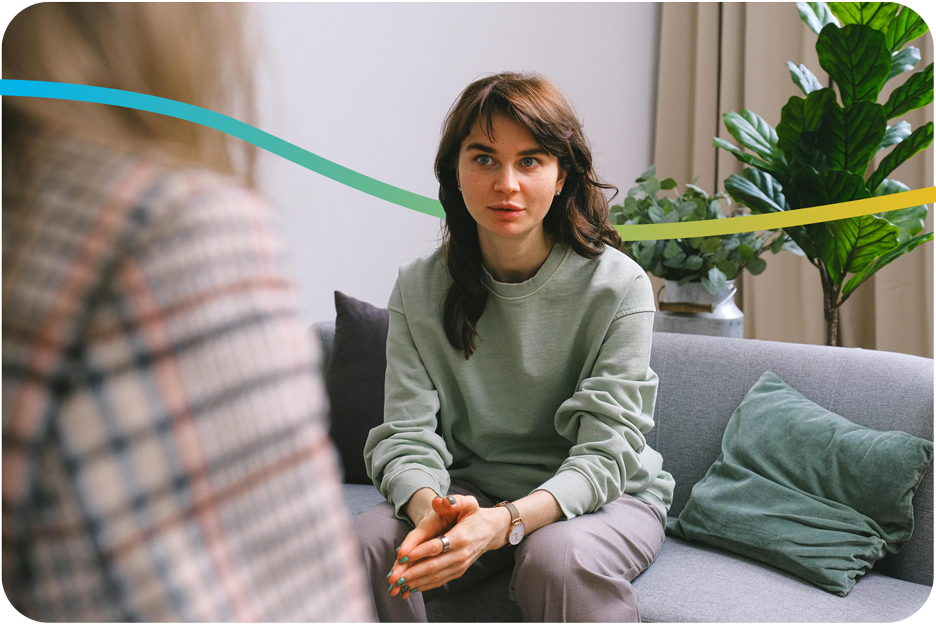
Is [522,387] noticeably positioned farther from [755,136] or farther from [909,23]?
[909,23]

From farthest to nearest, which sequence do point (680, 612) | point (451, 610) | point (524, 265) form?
point (524, 265) → point (451, 610) → point (680, 612)

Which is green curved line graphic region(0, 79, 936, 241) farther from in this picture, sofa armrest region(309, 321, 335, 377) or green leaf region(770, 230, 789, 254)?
sofa armrest region(309, 321, 335, 377)

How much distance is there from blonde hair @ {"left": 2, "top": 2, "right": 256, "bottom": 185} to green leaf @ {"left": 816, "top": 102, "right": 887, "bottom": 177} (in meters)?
1.78

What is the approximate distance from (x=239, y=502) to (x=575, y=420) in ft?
3.33

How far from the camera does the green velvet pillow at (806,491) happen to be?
1258 millimetres

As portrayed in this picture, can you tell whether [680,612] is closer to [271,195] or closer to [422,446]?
[422,446]

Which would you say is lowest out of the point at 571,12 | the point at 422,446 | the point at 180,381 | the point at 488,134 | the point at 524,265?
the point at 422,446

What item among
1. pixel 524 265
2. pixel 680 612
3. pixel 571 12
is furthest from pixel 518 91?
pixel 571 12

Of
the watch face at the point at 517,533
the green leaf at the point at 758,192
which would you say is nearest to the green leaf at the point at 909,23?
the green leaf at the point at 758,192

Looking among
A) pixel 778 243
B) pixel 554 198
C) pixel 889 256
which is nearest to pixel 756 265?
pixel 778 243

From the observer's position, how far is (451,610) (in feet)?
4.21

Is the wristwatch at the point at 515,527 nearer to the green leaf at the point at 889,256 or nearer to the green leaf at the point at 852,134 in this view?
the green leaf at the point at 889,256

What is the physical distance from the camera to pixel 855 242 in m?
1.76

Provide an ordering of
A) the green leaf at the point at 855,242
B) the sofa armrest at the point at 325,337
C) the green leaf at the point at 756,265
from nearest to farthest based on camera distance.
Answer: the green leaf at the point at 855,242 < the green leaf at the point at 756,265 < the sofa armrest at the point at 325,337
